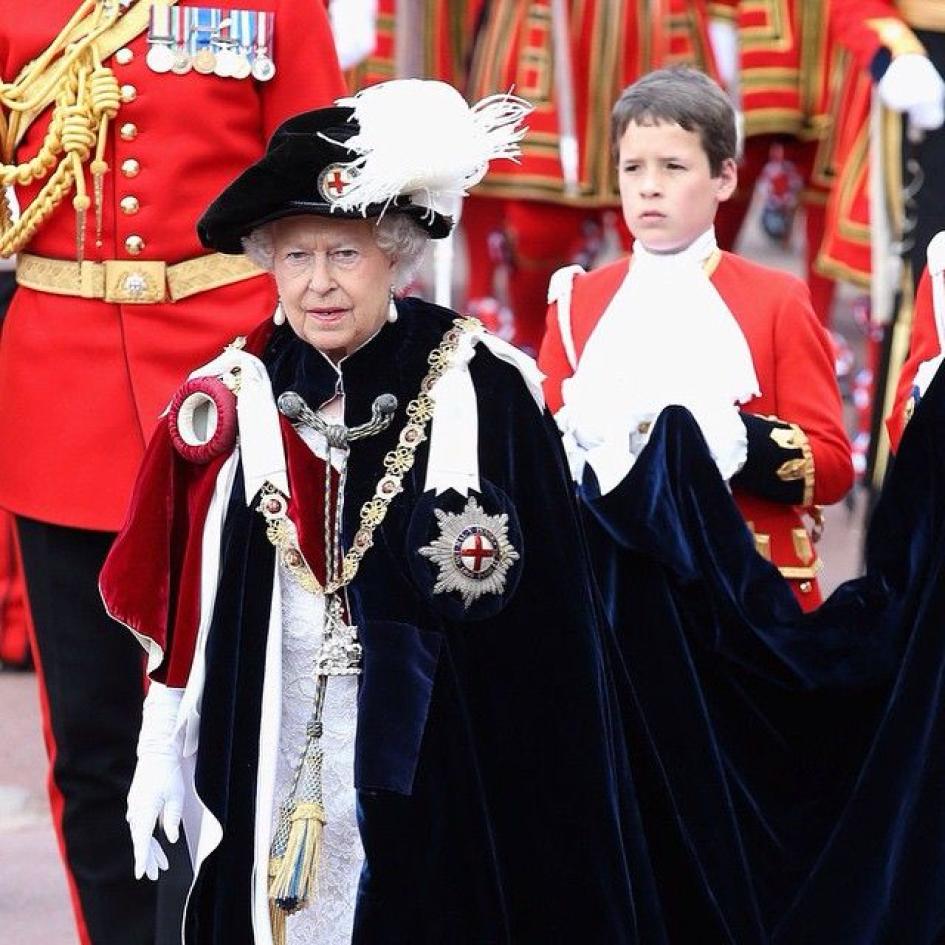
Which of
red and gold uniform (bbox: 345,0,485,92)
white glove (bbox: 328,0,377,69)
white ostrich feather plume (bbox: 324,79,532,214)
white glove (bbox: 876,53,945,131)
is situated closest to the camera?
white ostrich feather plume (bbox: 324,79,532,214)

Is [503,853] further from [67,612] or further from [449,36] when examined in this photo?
[449,36]

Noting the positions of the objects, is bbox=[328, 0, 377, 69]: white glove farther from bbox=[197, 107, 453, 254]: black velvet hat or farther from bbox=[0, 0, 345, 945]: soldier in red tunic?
bbox=[197, 107, 453, 254]: black velvet hat

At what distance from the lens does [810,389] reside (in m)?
4.86

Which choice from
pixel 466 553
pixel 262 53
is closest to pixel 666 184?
pixel 262 53

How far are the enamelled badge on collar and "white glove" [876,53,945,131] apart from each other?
2709mm

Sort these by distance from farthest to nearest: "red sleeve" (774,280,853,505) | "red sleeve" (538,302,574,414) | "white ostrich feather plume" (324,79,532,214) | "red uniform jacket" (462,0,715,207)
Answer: "red uniform jacket" (462,0,715,207), "red sleeve" (538,302,574,414), "red sleeve" (774,280,853,505), "white ostrich feather plume" (324,79,532,214)

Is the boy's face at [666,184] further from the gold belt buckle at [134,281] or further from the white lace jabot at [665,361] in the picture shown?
the gold belt buckle at [134,281]

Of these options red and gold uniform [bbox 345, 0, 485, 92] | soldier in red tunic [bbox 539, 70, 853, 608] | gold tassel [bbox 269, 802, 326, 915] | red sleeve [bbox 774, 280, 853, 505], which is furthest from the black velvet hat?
red and gold uniform [bbox 345, 0, 485, 92]

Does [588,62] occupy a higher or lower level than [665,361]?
higher

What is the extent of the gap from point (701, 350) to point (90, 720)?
1263mm

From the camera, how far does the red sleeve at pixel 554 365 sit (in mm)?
5008

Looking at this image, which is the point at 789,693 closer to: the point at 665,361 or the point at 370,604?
the point at 665,361

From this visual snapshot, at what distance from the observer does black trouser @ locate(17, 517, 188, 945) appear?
452 centimetres

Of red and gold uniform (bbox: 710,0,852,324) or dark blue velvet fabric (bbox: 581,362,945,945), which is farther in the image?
red and gold uniform (bbox: 710,0,852,324)
